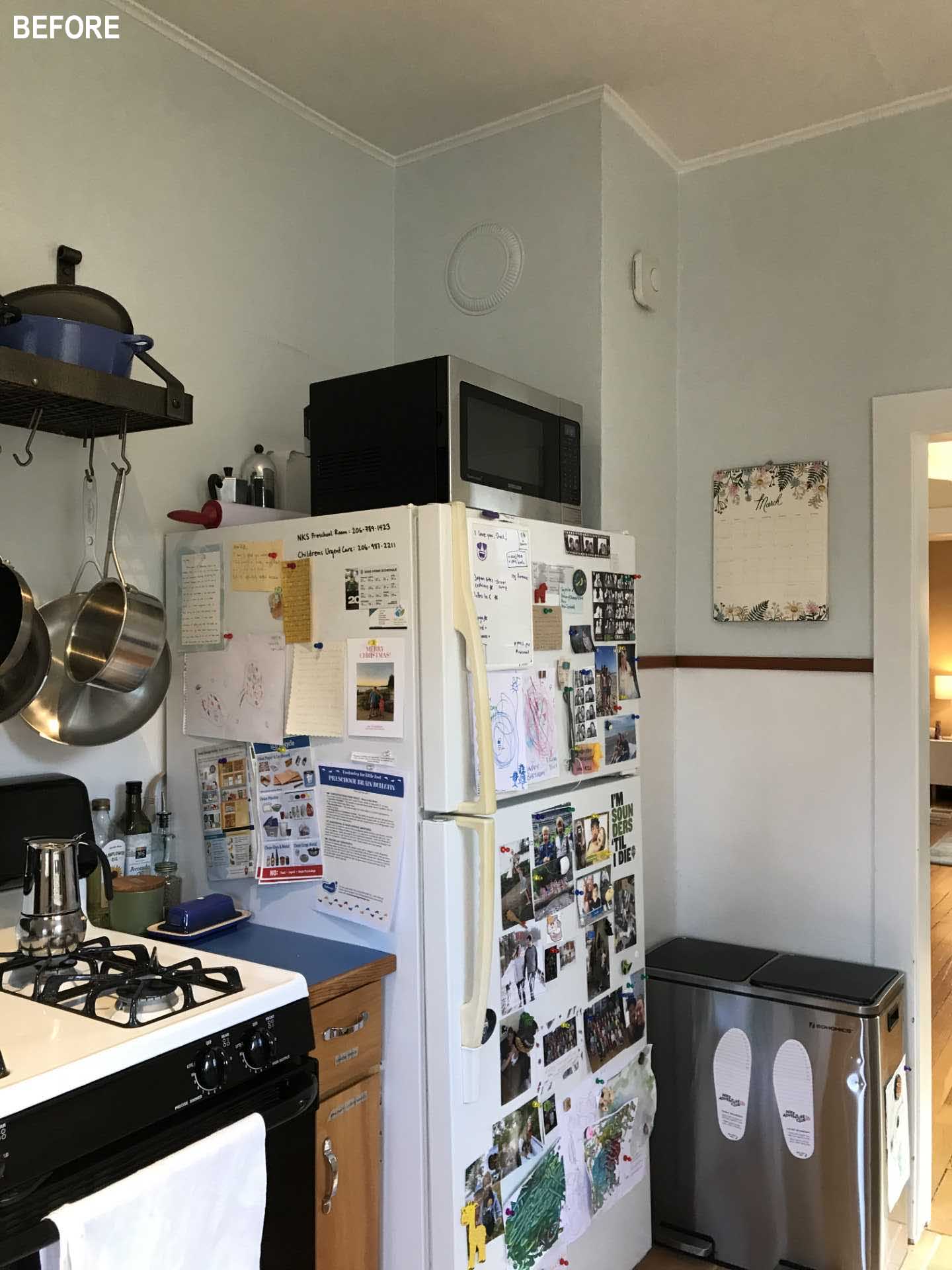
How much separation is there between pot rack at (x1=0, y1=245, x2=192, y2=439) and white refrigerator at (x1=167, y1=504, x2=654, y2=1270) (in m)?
0.31

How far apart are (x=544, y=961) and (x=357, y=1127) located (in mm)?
460

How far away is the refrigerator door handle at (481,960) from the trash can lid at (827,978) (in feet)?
3.32

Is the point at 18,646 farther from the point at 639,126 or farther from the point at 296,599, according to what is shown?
the point at 639,126

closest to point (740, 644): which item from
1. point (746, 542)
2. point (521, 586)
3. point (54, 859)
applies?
point (746, 542)

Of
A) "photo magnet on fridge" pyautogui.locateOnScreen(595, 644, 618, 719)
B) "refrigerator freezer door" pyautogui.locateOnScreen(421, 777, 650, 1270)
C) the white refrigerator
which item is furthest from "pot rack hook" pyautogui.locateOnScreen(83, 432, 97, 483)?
"photo magnet on fridge" pyautogui.locateOnScreen(595, 644, 618, 719)

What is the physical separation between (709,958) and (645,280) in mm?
1854

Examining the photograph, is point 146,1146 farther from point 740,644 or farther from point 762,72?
point 762,72

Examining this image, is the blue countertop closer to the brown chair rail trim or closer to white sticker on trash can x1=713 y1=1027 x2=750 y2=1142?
white sticker on trash can x1=713 y1=1027 x2=750 y2=1142

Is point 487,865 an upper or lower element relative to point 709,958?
upper

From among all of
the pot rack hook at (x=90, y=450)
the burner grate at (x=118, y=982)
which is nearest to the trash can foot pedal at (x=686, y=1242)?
the burner grate at (x=118, y=982)

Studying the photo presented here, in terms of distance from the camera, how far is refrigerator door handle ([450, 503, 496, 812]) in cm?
184

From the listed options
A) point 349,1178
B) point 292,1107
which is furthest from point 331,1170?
point 292,1107

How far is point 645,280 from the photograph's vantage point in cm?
286

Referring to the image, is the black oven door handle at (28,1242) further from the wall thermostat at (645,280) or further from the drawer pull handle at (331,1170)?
the wall thermostat at (645,280)
